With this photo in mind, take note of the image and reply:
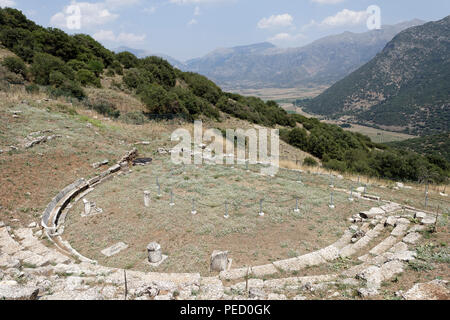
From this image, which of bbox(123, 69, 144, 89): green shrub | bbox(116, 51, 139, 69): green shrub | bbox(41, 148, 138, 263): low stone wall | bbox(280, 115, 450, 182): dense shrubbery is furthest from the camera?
bbox(116, 51, 139, 69): green shrub

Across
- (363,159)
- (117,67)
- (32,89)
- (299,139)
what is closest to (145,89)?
(32,89)

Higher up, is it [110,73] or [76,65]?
[76,65]

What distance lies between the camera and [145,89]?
34531mm

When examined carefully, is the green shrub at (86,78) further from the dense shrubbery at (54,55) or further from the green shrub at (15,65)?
the green shrub at (15,65)

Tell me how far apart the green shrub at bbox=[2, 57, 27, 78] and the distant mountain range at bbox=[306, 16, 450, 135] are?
388 ft

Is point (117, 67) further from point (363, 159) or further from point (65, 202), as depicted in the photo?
point (363, 159)

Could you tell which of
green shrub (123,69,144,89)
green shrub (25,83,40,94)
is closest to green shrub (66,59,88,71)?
green shrub (123,69,144,89)

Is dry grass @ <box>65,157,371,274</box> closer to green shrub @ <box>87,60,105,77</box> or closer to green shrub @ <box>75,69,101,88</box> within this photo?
green shrub @ <box>75,69,101,88</box>

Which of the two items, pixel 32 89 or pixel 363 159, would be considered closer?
pixel 32 89

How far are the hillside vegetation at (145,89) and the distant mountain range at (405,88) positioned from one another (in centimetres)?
7981

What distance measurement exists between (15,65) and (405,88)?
503ft

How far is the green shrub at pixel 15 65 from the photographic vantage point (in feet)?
92.9

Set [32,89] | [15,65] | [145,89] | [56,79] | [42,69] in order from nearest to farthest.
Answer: [32,89], [56,79], [15,65], [42,69], [145,89]

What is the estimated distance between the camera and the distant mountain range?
106125 mm
